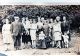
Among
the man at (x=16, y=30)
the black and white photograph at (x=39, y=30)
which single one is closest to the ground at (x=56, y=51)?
the black and white photograph at (x=39, y=30)

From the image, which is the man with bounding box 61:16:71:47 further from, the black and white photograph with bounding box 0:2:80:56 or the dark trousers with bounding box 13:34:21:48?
the dark trousers with bounding box 13:34:21:48

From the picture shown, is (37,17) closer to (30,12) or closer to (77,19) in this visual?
(30,12)

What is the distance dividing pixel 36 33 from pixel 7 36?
252 millimetres

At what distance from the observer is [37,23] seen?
1.66 meters

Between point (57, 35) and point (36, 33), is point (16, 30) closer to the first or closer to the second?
point (36, 33)

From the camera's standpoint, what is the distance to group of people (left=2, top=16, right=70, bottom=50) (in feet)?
5.39

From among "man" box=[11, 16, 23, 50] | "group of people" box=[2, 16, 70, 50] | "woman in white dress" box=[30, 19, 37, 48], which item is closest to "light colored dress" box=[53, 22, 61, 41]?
"group of people" box=[2, 16, 70, 50]

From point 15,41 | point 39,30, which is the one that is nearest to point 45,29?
point 39,30

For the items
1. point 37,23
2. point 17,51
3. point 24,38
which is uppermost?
point 37,23

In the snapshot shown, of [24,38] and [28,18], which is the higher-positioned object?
[28,18]

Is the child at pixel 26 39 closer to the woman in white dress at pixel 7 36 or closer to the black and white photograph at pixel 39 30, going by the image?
the black and white photograph at pixel 39 30

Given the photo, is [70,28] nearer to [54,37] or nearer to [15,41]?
[54,37]

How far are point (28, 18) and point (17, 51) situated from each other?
0.30 meters

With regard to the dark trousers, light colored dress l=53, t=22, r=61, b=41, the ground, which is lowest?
the ground
